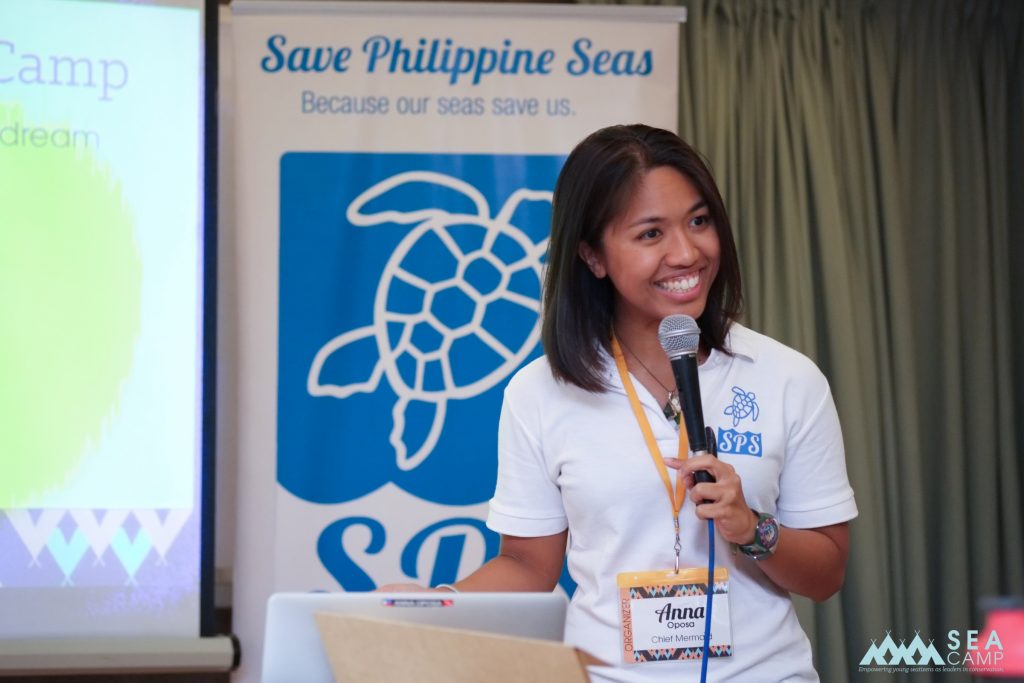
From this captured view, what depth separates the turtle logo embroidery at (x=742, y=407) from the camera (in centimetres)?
176

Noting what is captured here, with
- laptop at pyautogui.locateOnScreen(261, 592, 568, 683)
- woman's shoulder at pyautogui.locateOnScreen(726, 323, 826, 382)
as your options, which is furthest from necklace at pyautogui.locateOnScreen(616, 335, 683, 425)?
laptop at pyautogui.locateOnScreen(261, 592, 568, 683)

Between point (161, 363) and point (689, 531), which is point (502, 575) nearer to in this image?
point (689, 531)

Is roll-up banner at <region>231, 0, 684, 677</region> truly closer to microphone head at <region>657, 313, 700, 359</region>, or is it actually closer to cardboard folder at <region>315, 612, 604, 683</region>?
microphone head at <region>657, 313, 700, 359</region>

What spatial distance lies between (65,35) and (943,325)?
2.94 metres

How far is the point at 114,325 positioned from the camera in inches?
127

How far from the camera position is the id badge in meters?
1.66

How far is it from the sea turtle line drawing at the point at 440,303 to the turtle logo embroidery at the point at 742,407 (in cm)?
163

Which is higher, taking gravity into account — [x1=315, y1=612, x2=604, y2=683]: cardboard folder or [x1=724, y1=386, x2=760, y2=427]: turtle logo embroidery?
[x1=724, y1=386, x2=760, y2=427]: turtle logo embroidery

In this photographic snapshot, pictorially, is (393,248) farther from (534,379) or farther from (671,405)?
(671,405)

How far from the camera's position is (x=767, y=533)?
63.4 inches

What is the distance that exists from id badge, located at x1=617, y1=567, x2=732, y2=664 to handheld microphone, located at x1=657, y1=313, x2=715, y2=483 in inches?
9.4

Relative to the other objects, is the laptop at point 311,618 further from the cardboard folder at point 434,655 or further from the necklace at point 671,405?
the necklace at point 671,405

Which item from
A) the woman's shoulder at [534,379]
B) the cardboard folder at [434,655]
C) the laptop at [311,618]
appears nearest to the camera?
the cardboard folder at [434,655]
